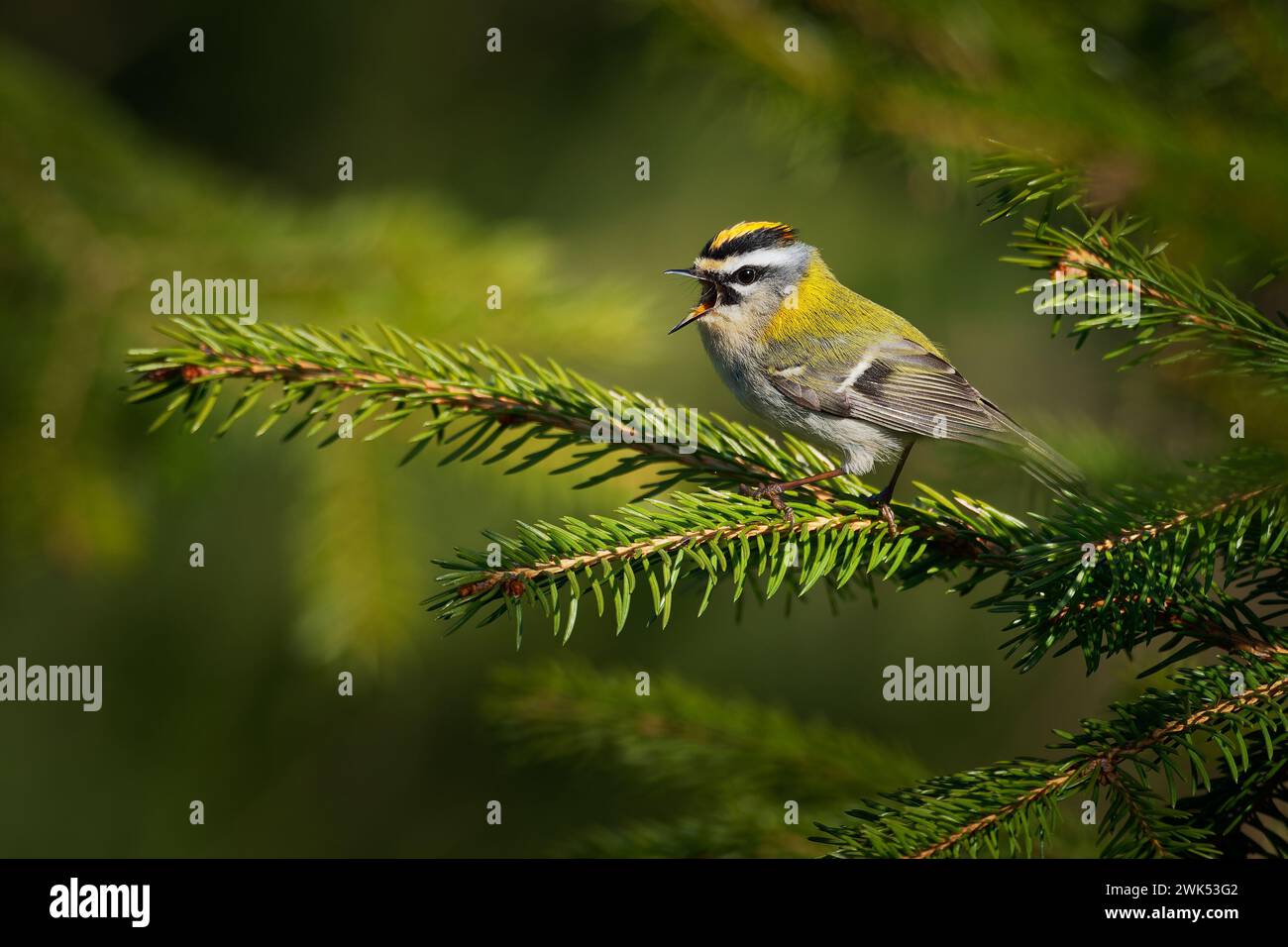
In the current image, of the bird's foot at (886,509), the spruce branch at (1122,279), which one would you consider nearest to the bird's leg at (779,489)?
the bird's foot at (886,509)

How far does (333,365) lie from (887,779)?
3.73 feet

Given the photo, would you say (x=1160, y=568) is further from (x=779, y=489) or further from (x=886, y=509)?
(x=779, y=489)

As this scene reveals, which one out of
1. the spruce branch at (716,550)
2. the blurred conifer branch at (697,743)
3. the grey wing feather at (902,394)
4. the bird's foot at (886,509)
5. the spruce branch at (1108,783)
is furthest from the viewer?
the grey wing feather at (902,394)

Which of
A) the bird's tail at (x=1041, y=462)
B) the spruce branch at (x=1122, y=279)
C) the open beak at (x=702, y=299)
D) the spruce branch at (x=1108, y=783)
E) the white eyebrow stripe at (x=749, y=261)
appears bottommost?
the spruce branch at (x=1108, y=783)

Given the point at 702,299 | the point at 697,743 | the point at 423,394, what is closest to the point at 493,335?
the point at 702,299

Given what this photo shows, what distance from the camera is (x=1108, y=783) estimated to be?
1306 mm

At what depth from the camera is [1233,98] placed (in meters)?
2.12

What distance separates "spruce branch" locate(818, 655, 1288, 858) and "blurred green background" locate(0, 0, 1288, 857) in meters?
0.45

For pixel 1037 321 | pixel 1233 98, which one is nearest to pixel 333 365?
pixel 1233 98

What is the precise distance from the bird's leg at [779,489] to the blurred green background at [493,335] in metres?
0.40

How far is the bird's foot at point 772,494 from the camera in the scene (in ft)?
5.46

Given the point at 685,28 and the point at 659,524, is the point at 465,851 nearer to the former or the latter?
the point at 659,524

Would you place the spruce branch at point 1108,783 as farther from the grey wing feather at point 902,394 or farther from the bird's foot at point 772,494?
the grey wing feather at point 902,394

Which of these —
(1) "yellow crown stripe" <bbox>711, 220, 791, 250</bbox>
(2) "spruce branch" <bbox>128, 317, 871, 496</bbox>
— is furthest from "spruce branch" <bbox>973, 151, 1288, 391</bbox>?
(1) "yellow crown stripe" <bbox>711, 220, 791, 250</bbox>
